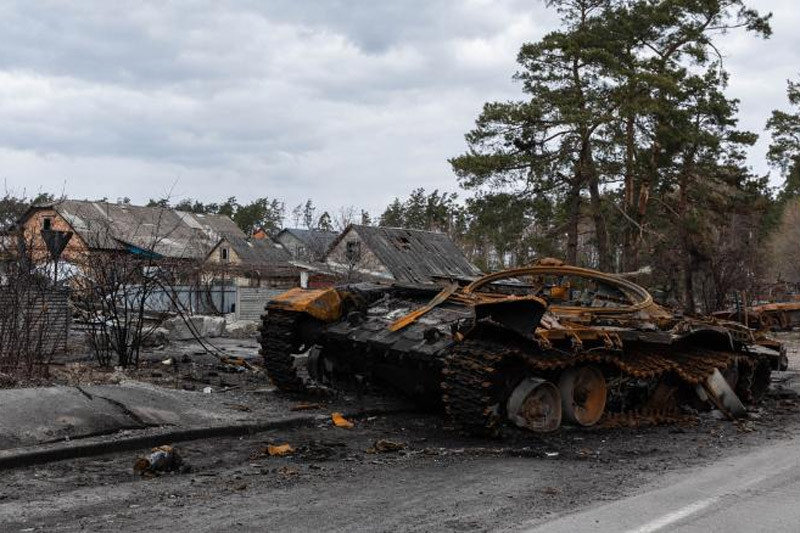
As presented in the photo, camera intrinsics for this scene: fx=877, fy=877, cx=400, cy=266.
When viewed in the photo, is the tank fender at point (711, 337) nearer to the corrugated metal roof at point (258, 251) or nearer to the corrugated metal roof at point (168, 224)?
the corrugated metal roof at point (168, 224)

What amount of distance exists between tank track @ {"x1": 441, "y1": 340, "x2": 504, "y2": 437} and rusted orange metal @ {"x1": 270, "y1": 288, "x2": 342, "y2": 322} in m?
2.62

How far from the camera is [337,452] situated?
7.48 meters

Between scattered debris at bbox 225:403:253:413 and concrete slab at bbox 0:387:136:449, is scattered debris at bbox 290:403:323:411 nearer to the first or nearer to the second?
scattered debris at bbox 225:403:253:413

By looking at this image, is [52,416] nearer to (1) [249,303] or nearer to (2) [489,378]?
(2) [489,378]

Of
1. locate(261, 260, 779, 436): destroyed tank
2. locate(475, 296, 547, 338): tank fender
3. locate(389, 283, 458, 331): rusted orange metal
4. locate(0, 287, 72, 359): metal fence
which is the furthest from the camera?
locate(0, 287, 72, 359): metal fence

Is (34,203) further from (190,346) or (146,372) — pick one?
(190,346)

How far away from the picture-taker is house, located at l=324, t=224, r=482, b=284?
41.5 m

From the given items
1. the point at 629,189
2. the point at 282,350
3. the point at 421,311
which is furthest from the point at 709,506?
the point at 629,189

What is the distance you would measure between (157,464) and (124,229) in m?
38.6

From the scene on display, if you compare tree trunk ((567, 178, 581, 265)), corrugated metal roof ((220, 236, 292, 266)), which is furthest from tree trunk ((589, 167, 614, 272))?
corrugated metal roof ((220, 236, 292, 266))

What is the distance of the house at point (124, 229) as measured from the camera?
42.0 feet

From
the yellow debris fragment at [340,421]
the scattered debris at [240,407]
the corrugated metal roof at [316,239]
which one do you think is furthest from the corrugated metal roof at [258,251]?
the yellow debris fragment at [340,421]

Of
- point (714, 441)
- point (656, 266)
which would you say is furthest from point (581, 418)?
point (656, 266)

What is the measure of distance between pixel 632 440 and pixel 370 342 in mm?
2883
